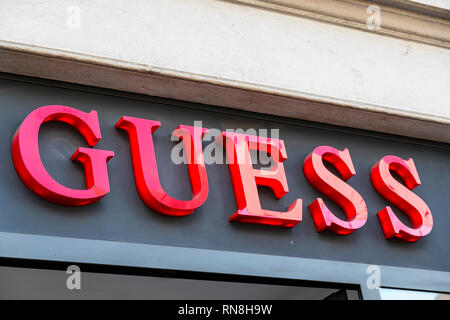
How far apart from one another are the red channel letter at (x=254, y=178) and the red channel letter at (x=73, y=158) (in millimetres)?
956

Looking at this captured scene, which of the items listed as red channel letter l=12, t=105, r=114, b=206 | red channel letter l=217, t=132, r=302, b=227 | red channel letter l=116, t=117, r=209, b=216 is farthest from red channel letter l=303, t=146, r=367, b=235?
red channel letter l=12, t=105, r=114, b=206

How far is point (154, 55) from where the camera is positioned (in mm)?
4230

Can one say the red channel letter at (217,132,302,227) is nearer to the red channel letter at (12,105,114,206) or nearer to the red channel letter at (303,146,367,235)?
the red channel letter at (303,146,367,235)

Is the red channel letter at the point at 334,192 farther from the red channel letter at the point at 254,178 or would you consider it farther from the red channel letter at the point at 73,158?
the red channel letter at the point at 73,158

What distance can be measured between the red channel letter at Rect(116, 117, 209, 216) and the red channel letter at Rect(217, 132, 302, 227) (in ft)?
0.84

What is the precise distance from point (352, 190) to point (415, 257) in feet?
2.46

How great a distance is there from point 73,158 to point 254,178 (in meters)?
1.33

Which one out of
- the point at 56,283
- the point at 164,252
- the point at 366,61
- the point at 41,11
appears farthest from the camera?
the point at 56,283

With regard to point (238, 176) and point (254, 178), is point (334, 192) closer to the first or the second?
point (254, 178)

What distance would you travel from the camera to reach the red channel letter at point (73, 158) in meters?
3.56

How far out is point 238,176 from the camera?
4203 mm

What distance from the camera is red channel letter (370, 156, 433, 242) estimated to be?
4488 mm

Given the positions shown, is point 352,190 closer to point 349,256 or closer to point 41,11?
point 349,256

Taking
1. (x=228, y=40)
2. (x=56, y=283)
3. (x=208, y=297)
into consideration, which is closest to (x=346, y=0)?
(x=228, y=40)
